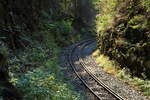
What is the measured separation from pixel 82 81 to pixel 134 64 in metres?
3.89

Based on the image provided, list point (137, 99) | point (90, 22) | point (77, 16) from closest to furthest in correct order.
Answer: point (137, 99) → point (77, 16) → point (90, 22)

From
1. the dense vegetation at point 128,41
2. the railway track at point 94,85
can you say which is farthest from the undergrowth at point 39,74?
the dense vegetation at point 128,41

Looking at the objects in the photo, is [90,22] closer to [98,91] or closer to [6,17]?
[6,17]

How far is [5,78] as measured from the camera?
8203mm

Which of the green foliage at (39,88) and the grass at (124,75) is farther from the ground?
the green foliage at (39,88)

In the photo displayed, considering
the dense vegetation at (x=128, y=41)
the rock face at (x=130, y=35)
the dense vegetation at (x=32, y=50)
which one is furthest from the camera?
the rock face at (x=130, y=35)

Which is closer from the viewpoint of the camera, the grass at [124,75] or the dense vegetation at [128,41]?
the grass at [124,75]

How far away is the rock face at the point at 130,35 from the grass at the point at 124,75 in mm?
423

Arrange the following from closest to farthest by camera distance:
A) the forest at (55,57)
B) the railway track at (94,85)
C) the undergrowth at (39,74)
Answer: the undergrowth at (39,74) → the forest at (55,57) → the railway track at (94,85)

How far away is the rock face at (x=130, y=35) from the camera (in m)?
16.5

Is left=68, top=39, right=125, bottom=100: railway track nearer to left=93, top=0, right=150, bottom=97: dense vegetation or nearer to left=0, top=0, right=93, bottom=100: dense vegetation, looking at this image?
left=0, top=0, right=93, bottom=100: dense vegetation

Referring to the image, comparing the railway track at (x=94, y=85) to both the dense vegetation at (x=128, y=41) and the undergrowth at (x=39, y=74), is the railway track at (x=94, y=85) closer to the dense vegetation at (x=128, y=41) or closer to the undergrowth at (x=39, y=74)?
the undergrowth at (x=39, y=74)

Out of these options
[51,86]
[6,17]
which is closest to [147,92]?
[51,86]

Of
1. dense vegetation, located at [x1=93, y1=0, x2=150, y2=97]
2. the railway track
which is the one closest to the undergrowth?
the railway track
